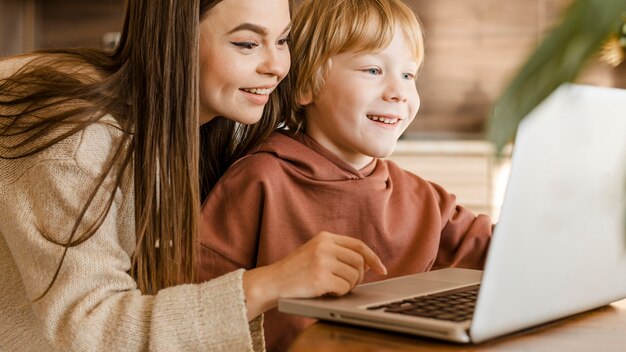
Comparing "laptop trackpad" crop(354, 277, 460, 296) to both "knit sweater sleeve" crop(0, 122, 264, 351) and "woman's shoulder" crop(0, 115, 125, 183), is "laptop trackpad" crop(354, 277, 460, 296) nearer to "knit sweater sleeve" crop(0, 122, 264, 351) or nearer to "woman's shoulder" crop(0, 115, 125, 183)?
"knit sweater sleeve" crop(0, 122, 264, 351)

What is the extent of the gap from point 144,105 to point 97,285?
0.28 meters

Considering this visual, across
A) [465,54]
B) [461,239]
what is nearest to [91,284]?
[461,239]

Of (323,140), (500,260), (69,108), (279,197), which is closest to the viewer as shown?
(500,260)

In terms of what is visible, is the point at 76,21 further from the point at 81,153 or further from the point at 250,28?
the point at 81,153

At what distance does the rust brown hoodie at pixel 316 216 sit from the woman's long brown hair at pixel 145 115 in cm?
14

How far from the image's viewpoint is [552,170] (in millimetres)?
646

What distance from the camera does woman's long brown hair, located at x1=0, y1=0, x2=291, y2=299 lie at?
3.40 ft

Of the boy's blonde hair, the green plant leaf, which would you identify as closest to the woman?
the boy's blonde hair

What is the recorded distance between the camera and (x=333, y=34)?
4.47 ft

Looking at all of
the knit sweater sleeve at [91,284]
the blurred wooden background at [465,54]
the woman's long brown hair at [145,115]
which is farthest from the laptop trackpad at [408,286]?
the blurred wooden background at [465,54]

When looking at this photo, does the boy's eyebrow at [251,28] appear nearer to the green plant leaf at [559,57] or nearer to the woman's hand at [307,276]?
the woman's hand at [307,276]

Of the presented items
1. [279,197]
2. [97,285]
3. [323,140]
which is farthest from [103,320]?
[323,140]

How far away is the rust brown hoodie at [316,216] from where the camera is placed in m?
1.25

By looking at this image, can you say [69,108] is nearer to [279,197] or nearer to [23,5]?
[279,197]
